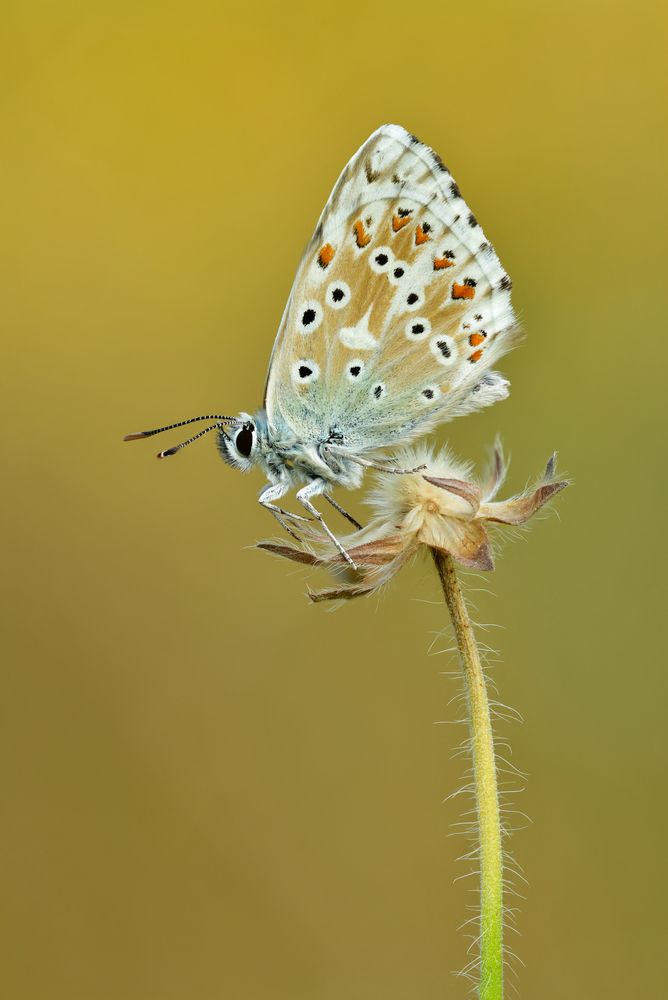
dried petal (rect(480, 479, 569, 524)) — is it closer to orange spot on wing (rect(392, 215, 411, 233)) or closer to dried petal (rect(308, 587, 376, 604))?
dried petal (rect(308, 587, 376, 604))

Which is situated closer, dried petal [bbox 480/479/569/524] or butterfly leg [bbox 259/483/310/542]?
dried petal [bbox 480/479/569/524]

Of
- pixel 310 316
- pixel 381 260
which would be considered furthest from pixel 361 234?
pixel 310 316

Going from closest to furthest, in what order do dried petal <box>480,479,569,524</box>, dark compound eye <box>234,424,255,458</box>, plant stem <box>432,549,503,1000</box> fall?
plant stem <box>432,549,503,1000</box> → dried petal <box>480,479,569,524</box> → dark compound eye <box>234,424,255,458</box>

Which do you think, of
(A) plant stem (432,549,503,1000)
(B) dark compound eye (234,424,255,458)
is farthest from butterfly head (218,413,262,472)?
(A) plant stem (432,549,503,1000)

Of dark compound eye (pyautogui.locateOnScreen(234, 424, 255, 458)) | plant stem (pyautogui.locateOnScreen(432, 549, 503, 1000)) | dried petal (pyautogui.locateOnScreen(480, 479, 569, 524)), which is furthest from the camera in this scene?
dark compound eye (pyautogui.locateOnScreen(234, 424, 255, 458))

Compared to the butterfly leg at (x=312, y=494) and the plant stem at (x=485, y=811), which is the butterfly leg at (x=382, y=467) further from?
the plant stem at (x=485, y=811)

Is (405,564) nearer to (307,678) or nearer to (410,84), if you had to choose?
(307,678)
